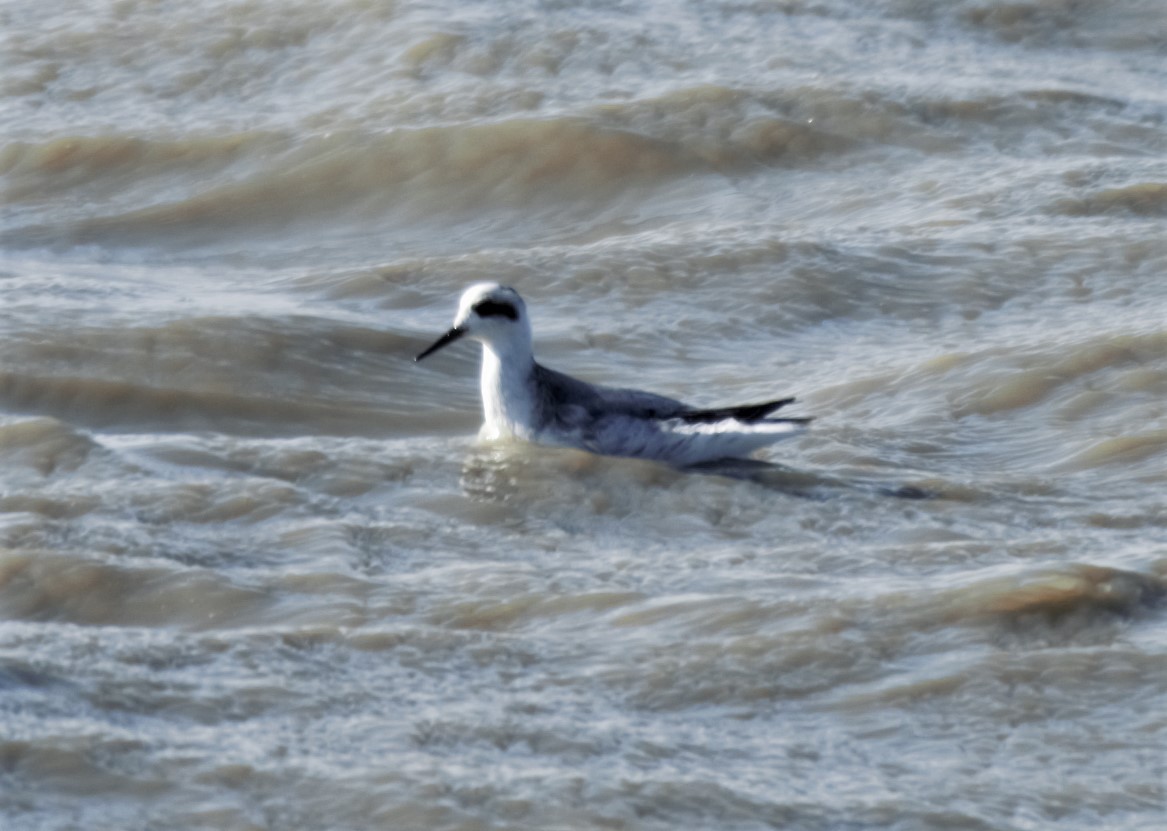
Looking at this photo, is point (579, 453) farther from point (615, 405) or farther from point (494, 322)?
point (494, 322)

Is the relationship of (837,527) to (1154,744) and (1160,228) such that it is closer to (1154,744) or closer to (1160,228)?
(1154,744)

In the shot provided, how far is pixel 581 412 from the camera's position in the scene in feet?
24.6

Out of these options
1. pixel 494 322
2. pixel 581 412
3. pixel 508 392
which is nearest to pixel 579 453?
pixel 581 412

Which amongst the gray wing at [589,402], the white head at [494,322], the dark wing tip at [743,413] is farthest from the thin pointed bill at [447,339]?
the dark wing tip at [743,413]

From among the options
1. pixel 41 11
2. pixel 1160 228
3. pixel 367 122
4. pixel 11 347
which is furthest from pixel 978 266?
pixel 41 11

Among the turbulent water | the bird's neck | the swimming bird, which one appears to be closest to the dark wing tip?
the swimming bird

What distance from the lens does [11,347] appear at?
8.02m

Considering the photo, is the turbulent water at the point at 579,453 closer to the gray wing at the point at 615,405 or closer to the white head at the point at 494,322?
the gray wing at the point at 615,405

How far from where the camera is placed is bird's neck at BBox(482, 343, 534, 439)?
7.58 metres

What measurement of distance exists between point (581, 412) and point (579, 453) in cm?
16

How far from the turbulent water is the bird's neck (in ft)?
0.38

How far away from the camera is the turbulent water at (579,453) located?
5.05 meters

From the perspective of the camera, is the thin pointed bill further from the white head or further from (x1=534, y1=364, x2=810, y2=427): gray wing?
(x1=534, y1=364, x2=810, y2=427): gray wing

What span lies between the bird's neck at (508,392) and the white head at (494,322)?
1 cm
